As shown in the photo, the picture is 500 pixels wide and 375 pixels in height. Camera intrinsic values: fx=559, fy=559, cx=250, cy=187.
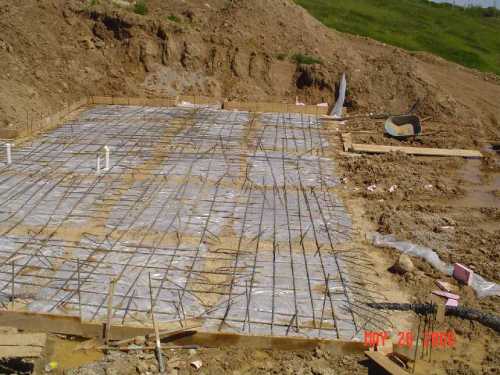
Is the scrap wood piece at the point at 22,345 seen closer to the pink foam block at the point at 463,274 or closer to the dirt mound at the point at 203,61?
the pink foam block at the point at 463,274

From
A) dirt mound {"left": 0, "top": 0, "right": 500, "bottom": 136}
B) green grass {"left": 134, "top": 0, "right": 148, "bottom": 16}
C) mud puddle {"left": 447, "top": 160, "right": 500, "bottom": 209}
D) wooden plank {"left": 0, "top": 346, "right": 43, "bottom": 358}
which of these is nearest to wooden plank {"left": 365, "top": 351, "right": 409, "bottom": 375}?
wooden plank {"left": 0, "top": 346, "right": 43, "bottom": 358}

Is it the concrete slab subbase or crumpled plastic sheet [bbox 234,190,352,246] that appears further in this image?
crumpled plastic sheet [bbox 234,190,352,246]

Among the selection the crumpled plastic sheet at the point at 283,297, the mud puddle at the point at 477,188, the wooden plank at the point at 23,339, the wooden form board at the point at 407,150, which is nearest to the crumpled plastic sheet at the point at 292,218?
the crumpled plastic sheet at the point at 283,297

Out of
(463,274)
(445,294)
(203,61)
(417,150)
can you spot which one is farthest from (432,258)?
(203,61)

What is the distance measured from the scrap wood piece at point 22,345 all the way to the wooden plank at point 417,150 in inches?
316

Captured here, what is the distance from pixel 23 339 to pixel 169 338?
53.9 inches

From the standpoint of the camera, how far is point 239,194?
916 cm

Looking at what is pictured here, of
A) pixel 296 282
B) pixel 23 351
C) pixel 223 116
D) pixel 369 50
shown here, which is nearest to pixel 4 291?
pixel 23 351

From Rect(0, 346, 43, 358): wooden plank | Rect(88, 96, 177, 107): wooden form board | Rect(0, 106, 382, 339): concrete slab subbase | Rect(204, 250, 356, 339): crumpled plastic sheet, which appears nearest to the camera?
Rect(0, 346, 43, 358): wooden plank

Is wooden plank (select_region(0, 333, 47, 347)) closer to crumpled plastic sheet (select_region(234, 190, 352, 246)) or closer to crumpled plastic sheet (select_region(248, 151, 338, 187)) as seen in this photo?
crumpled plastic sheet (select_region(234, 190, 352, 246))

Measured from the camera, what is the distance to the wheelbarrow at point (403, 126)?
13078 millimetres

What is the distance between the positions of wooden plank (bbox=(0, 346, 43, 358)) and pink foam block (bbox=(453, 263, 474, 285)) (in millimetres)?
4904

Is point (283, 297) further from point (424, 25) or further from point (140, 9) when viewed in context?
point (424, 25)

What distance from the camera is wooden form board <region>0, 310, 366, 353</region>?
553cm
